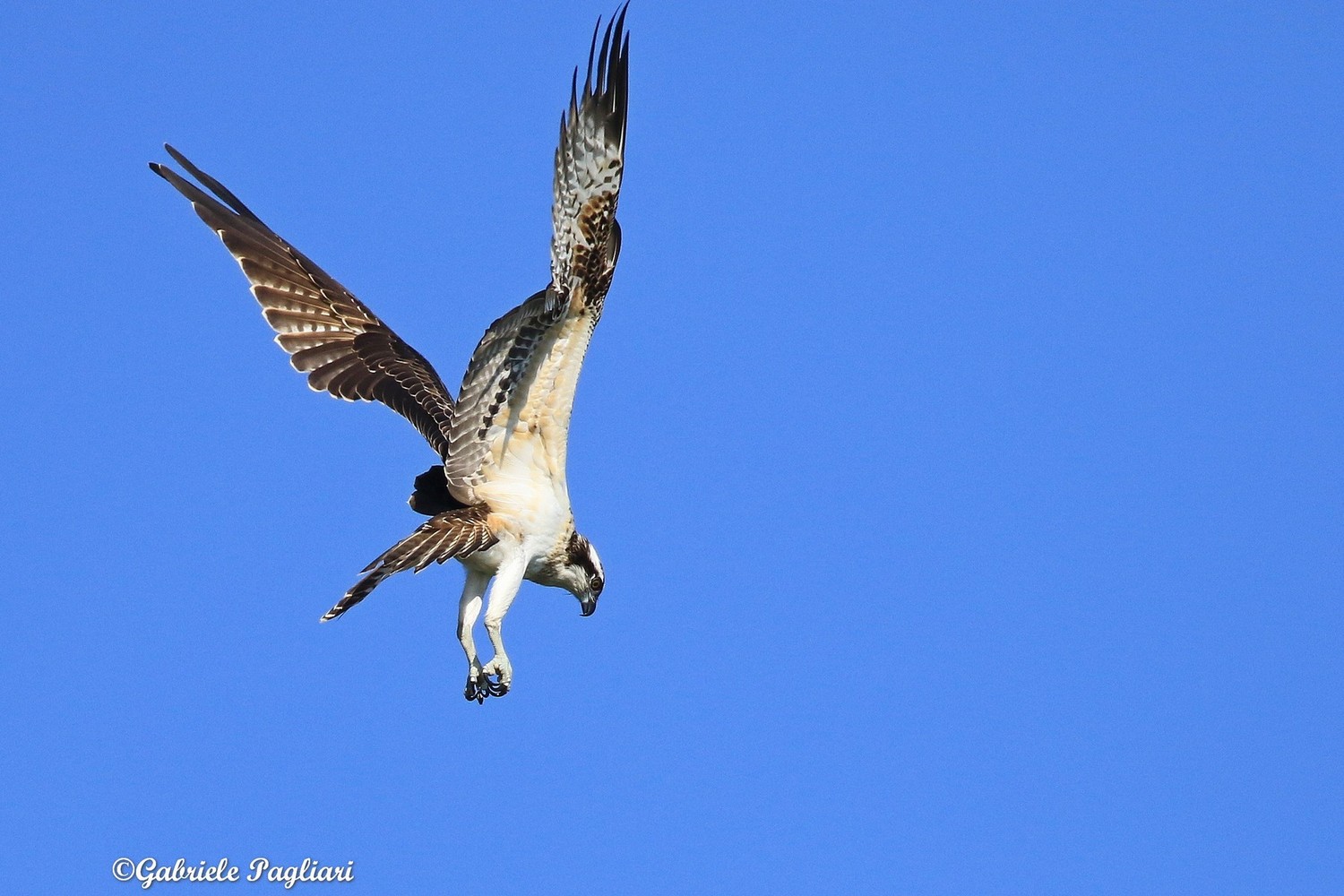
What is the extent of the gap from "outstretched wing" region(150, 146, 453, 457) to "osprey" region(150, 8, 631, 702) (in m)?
0.02

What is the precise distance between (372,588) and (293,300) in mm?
4714

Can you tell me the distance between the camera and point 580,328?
11.0 metres

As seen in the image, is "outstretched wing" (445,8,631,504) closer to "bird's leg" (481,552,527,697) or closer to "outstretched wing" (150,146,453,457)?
"bird's leg" (481,552,527,697)

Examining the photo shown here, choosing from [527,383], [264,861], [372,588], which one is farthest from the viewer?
[264,861]

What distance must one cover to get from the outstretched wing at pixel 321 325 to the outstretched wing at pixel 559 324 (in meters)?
1.61

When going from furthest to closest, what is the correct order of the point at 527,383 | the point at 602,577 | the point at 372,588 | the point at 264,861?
the point at 264,861
the point at 602,577
the point at 527,383
the point at 372,588

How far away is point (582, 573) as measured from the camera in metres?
Answer: 12.5

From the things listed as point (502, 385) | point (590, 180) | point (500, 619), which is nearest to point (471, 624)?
point (500, 619)

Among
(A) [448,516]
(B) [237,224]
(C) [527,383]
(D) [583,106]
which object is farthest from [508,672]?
(B) [237,224]

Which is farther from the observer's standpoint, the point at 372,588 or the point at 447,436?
the point at 447,436

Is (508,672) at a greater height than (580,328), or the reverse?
(580,328)

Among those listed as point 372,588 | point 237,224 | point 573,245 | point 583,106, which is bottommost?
point 372,588

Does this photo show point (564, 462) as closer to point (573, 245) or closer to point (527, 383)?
point (527, 383)

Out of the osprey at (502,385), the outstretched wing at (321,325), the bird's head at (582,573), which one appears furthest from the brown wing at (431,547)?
the outstretched wing at (321,325)
